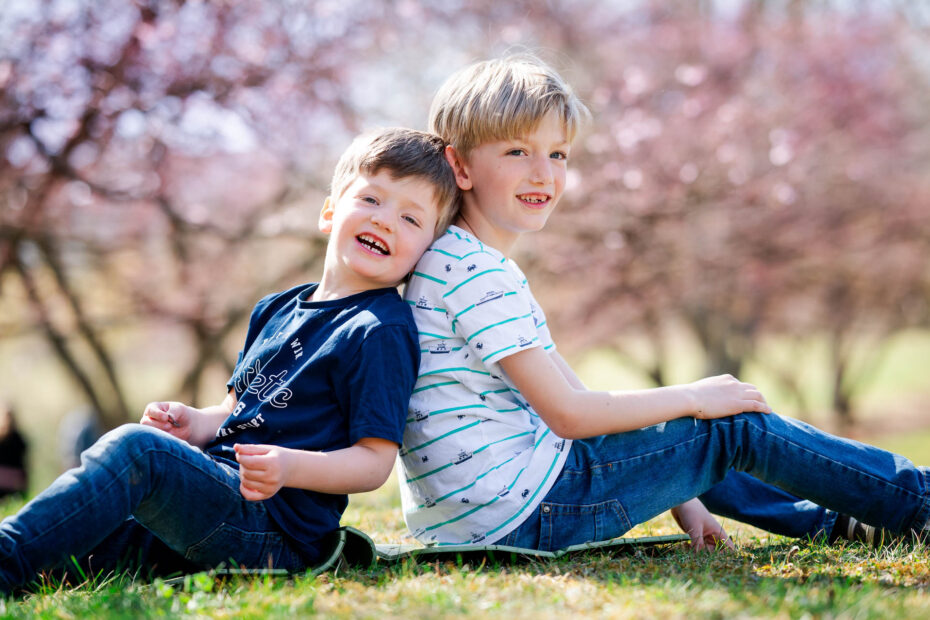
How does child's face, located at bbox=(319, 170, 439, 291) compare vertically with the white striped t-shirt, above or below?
above

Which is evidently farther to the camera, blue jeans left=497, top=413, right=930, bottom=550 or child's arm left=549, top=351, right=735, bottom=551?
child's arm left=549, top=351, right=735, bottom=551

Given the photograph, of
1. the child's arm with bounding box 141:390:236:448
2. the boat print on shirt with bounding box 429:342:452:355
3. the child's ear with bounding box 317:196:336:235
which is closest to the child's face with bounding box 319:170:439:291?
the child's ear with bounding box 317:196:336:235

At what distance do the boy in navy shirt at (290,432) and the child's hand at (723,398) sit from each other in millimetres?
767

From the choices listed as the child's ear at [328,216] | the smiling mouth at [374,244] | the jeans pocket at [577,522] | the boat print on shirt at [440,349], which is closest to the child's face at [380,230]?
the smiling mouth at [374,244]

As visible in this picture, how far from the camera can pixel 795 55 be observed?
9.38 metres

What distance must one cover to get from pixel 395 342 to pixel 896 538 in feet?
4.83

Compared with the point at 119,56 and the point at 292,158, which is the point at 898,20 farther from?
the point at 119,56

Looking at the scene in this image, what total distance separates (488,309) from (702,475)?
736mm

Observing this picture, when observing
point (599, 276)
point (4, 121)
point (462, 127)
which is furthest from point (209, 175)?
point (462, 127)

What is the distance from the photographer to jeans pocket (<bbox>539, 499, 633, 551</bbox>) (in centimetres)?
232

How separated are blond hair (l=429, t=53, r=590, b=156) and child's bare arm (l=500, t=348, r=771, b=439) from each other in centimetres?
68

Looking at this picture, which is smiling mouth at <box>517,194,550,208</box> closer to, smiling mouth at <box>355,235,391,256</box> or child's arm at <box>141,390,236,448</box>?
smiling mouth at <box>355,235,391,256</box>

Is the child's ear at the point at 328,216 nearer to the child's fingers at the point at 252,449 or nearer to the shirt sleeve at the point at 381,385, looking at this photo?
the shirt sleeve at the point at 381,385

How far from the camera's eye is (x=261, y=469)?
197 cm
